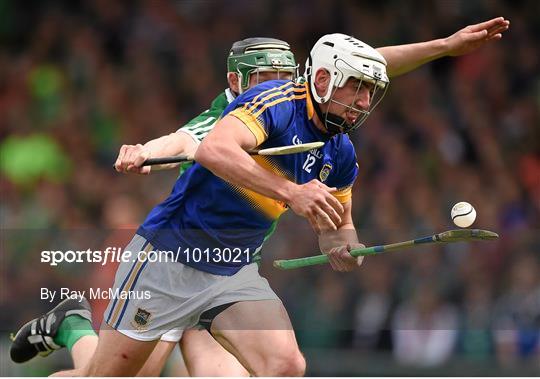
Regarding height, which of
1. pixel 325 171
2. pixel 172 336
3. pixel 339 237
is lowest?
pixel 172 336

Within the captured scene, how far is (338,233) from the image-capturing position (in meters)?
5.86

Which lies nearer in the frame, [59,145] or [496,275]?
[496,275]

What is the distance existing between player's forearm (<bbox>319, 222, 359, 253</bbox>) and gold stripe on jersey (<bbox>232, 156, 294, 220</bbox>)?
0.36 metres

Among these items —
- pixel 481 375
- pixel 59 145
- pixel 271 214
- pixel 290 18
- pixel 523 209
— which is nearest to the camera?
pixel 271 214

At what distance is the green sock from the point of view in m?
6.32

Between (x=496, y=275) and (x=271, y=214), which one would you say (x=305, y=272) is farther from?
(x=271, y=214)

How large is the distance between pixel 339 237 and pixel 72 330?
4.96 ft

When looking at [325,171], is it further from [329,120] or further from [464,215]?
[464,215]

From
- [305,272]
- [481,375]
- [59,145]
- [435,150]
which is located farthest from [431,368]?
[59,145]

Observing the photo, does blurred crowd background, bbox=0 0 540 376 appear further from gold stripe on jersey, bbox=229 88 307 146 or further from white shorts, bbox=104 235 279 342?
gold stripe on jersey, bbox=229 88 307 146

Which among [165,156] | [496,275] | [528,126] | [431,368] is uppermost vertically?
[165,156]

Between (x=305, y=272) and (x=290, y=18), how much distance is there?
3834mm

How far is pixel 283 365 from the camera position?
209 inches

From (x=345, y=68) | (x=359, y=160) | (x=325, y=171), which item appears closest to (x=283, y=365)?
(x=325, y=171)
